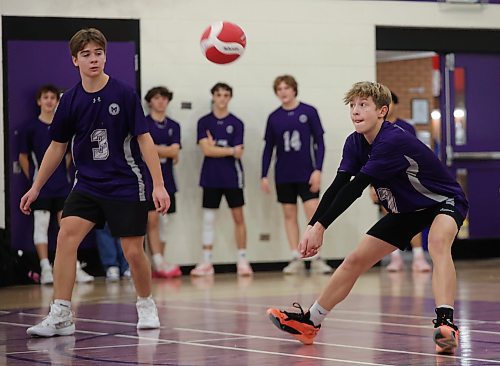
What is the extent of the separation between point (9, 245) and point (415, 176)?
6.74 m

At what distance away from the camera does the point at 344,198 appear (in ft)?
19.5

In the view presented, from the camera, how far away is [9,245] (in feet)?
38.9

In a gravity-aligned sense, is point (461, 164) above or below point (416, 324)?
above

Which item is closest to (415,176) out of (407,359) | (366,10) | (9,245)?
(407,359)

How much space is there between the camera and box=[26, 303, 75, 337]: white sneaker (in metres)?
6.95

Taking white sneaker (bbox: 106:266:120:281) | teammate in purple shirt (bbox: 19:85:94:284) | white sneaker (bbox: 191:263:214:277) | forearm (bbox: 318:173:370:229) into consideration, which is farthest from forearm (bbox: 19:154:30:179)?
forearm (bbox: 318:173:370:229)

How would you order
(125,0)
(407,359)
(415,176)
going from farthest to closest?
(125,0) < (415,176) < (407,359)

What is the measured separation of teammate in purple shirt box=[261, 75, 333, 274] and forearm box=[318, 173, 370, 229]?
6751mm

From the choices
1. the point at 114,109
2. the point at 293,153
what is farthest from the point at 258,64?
the point at 114,109

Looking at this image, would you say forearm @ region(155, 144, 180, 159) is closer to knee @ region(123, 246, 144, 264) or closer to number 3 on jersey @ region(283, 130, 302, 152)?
number 3 on jersey @ region(283, 130, 302, 152)

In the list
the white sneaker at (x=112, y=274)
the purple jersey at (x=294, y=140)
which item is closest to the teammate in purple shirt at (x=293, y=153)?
the purple jersey at (x=294, y=140)

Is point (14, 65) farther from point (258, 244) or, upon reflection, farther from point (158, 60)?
point (258, 244)

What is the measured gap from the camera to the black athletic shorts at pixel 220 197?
12852mm

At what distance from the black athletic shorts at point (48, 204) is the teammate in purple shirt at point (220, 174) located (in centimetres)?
174
